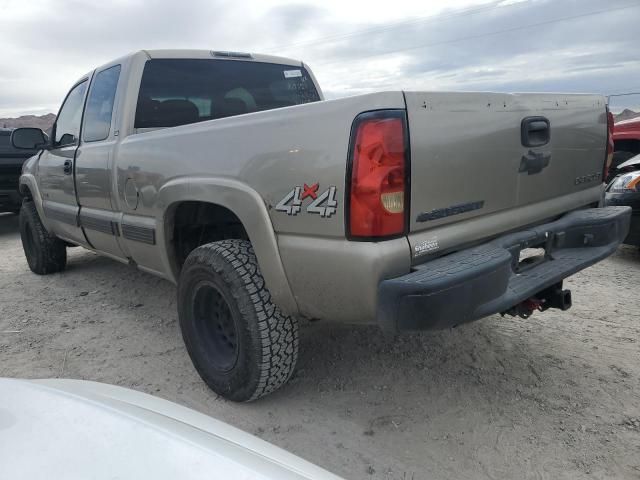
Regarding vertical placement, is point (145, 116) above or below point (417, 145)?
above

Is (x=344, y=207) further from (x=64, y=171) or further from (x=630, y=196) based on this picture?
(x=630, y=196)

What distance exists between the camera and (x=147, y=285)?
4742 mm

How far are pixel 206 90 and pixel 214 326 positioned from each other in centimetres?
185

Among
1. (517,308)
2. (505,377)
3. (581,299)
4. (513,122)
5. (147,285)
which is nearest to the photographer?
(513,122)

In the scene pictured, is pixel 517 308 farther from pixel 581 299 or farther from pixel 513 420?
pixel 581 299

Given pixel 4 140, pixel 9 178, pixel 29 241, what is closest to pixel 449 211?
pixel 29 241

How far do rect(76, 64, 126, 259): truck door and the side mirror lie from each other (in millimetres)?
973

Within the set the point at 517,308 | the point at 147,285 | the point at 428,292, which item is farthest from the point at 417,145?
the point at 147,285

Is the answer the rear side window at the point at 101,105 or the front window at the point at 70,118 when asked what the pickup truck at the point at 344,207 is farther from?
the front window at the point at 70,118

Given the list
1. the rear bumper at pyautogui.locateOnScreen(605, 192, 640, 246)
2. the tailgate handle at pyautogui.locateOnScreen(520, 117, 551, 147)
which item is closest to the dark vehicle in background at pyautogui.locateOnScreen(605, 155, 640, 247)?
the rear bumper at pyautogui.locateOnScreen(605, 192, 640, 246)

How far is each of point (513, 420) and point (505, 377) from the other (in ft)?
1.36

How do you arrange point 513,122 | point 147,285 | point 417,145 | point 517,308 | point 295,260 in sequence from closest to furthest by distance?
point 417,145, point 295,260, point 513,122, point 517,308, point 147,285

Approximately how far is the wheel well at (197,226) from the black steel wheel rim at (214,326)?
15.9 inches

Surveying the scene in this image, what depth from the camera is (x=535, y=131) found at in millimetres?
2389
